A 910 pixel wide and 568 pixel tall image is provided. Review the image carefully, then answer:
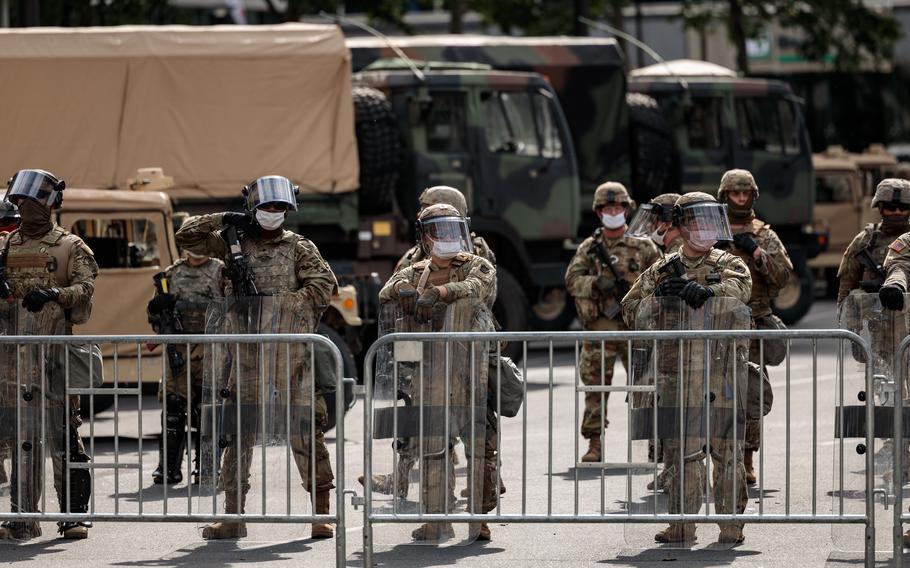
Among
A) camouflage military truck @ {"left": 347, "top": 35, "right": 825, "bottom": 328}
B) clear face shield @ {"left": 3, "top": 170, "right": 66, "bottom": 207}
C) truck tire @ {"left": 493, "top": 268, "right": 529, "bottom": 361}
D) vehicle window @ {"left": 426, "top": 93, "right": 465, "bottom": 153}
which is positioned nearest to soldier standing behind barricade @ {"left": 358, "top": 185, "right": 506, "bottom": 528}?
clear face shield @ {"left": 3, "top": 170, "right": 66, "bottom": 207}

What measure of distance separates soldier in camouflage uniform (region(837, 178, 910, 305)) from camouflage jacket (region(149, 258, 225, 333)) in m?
3.63

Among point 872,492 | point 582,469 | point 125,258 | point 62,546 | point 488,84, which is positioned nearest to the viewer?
point 872,492

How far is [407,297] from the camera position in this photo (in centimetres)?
858

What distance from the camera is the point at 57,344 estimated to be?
797cm

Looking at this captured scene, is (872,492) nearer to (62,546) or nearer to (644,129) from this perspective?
(62,546)

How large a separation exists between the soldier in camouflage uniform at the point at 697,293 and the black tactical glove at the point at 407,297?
1.02 meters

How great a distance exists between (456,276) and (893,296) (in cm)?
209

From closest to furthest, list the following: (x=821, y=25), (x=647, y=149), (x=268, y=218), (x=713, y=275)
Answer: (x=713, y=275) → (x=268, y=218) → (x=647, y=149) → (x=821, y=25)

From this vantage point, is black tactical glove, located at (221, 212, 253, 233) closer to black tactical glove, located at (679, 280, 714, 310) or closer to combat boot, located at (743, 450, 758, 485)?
black tactical glove, located at (679, 280, 714, 310)

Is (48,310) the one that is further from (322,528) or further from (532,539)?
(532,539)

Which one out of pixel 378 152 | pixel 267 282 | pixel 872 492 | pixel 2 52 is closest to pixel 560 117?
pixel 378 152

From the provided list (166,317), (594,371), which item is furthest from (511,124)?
(166,317)

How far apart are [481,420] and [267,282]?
146 cm

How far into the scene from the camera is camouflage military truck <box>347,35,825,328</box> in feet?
63.0
